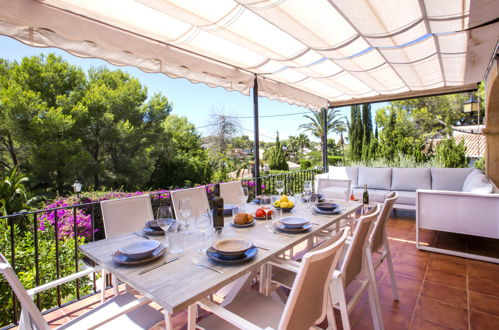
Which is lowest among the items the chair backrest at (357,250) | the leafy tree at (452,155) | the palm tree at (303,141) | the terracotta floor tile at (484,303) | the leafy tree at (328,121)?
the terracotta floor tile at (484,303)

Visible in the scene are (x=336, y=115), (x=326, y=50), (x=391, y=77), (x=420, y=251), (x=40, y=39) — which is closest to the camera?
(x=40, y=39)

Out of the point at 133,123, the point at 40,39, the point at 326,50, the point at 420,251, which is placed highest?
the point at 133,123

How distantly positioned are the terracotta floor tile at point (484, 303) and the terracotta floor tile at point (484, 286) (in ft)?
0.26

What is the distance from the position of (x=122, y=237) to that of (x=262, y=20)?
222 centimetres

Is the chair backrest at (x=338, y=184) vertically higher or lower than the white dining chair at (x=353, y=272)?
higher

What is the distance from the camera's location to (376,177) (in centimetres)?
564

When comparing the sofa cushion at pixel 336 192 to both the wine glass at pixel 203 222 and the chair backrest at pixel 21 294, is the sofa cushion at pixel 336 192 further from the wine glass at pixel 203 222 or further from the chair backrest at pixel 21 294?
the chair backrest at pixel 21 294

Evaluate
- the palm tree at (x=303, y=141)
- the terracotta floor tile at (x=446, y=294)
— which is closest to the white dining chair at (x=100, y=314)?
the terracotta floor tile at (x=446, y=294)

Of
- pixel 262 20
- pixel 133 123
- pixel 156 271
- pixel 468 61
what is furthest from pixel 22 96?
pixel 468 61

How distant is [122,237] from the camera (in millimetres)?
1716

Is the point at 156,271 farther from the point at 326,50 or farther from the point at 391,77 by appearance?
the point at 391,77

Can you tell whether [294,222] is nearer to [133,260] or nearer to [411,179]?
[133,260]

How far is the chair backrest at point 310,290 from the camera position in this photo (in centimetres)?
101

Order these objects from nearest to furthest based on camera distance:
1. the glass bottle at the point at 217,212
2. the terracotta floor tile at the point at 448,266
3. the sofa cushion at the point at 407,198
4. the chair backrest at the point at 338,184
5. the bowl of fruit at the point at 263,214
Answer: the glass bottle at the point at 217,212, the bowl of fruit at the point at 263,214, the terracotta floor tile at the point at 448,266, the chair backrest at the point at 338,184, the sofa cushion at the point at 407,198
